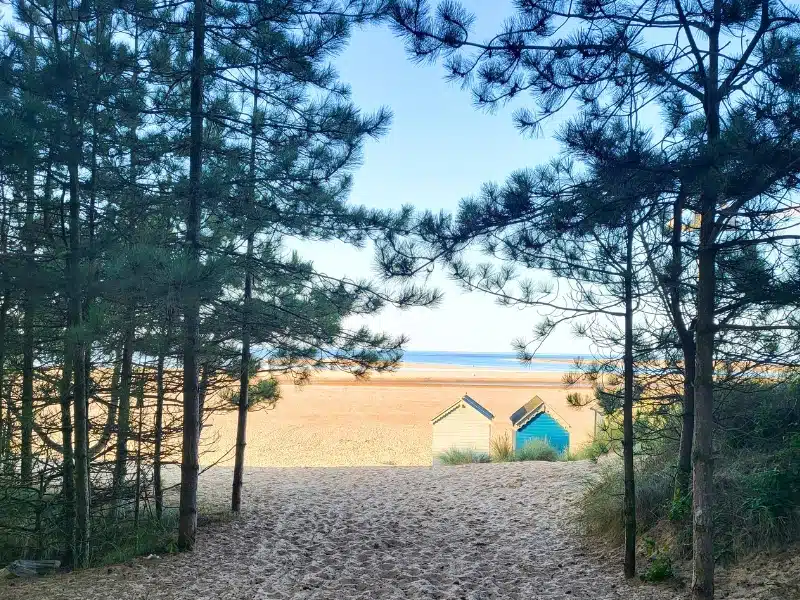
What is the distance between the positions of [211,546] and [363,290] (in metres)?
2.88

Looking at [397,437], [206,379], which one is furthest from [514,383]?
[206,379]

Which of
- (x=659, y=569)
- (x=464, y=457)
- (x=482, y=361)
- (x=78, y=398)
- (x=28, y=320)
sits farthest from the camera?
(x=482, y=361)

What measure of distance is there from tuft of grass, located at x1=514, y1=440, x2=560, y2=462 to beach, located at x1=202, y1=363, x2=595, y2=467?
1124mm

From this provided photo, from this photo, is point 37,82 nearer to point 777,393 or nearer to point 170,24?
point 170,24

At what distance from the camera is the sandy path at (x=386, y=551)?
5.15 m

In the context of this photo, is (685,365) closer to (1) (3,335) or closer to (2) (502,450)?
(1) (3,335)

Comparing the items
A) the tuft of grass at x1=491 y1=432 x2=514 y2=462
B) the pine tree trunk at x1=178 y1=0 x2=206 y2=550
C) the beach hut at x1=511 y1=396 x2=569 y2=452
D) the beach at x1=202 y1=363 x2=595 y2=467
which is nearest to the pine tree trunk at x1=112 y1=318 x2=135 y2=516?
the pine tree trunk at x1=178 y1=0 x2=206 y2=550

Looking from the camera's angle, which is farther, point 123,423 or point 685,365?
point 123,423

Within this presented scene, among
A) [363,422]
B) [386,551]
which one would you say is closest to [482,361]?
[363,422]

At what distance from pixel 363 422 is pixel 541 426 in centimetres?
1107

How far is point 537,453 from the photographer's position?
12109mm

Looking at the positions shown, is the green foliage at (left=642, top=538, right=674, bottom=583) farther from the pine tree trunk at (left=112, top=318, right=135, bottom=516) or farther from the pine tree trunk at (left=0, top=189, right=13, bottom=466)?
the pine tree trunk at (left=0, top=189, right=13, bottom=466)

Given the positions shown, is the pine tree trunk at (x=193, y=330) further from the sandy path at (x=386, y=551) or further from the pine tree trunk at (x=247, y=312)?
the pine tree trunk at (x=247, y=312)

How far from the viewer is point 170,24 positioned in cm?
593
